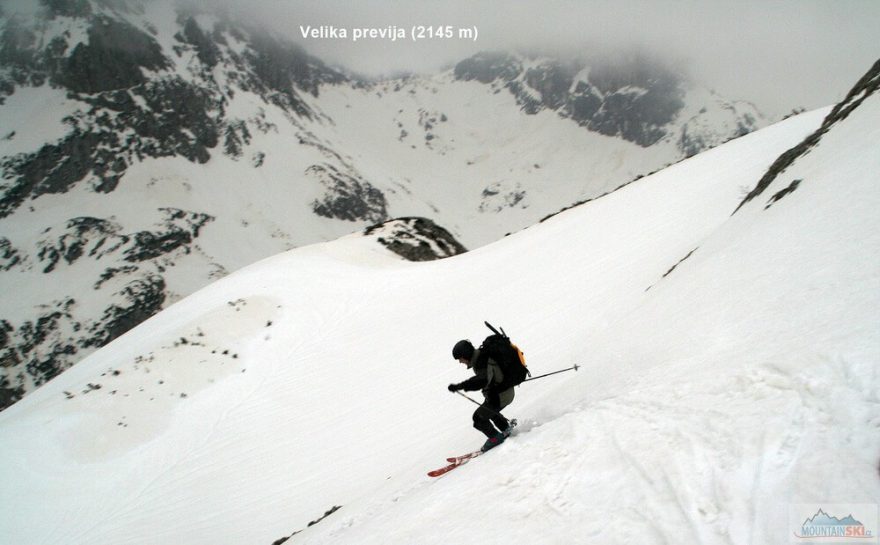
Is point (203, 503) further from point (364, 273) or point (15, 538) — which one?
point (364, 273)

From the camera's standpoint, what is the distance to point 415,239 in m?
36.2

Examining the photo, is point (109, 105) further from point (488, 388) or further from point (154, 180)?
point (488, 388)

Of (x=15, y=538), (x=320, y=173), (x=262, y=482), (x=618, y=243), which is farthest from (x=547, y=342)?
(x=320, y=173)

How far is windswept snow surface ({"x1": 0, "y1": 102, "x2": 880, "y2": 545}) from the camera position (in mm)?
3070

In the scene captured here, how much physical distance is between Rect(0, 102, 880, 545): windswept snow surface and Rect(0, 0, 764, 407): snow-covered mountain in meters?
96.3

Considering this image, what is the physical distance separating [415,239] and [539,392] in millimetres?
29413

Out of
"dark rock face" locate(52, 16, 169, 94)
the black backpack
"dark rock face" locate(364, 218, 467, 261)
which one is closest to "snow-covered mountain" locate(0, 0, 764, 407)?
"dark rock face" locate(52, 16, 169, 94)

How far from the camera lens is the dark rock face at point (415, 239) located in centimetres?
3438

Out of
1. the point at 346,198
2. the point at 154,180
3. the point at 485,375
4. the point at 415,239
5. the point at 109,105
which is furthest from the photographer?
the point at 346,198

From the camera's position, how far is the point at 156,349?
16516 mm

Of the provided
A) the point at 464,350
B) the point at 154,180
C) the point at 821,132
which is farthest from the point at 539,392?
the point at 154,180

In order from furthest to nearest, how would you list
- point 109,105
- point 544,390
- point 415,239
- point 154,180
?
point 109,105, point 154,180, point 415,239, point 544,390

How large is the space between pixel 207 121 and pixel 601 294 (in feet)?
562

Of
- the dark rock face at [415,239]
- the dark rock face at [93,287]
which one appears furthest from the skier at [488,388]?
the dark rock face at [93,287]
